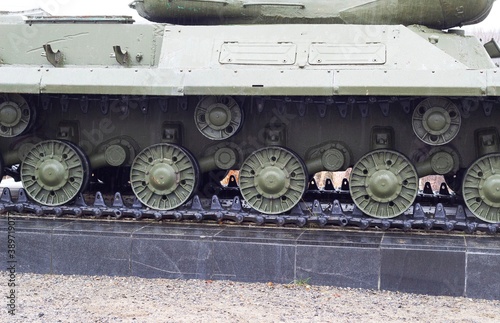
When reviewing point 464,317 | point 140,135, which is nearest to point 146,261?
point 140,135

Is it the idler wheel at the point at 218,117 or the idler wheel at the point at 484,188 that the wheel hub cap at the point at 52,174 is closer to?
the idler wheel at the point at 218,117

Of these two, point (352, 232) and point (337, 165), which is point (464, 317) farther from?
point (337, 165)

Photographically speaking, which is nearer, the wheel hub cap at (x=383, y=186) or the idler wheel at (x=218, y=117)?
the wheel hub cap at (x=383, y=186)

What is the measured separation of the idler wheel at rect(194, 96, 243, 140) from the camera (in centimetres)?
1291

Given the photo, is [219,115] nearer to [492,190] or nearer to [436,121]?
[436,121]

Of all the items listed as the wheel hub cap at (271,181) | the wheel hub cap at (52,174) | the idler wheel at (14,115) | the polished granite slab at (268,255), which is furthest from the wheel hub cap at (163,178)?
the idler wheel at (14,115)

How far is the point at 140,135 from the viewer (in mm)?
14258

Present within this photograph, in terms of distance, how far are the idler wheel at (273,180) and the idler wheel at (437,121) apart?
2.00 metres

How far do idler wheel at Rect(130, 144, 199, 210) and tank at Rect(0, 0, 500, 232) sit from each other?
0.9 inches

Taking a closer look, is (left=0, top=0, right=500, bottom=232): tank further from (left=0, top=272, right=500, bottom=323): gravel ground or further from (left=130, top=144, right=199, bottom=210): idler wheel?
(left=0, top=272, right=500, bottom=323): gravel ground

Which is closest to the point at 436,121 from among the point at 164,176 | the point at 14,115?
the point at 164,176

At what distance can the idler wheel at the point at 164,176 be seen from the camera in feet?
43.8

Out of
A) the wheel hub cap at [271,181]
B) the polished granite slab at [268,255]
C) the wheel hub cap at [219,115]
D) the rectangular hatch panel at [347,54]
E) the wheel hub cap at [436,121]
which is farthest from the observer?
the wheel hub cap at [271,181]

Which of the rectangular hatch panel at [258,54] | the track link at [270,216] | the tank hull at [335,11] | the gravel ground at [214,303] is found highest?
the tank hull at [335,11]
